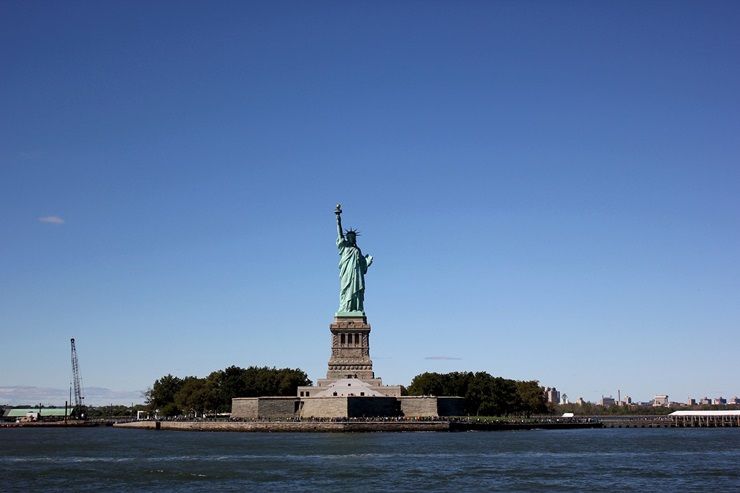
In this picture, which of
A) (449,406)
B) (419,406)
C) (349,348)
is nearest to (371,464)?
(419,406)

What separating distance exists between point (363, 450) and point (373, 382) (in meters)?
29.0

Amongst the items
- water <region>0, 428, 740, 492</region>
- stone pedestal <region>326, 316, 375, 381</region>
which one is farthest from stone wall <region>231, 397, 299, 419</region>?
water <region>0, 428, 740, 492</region>

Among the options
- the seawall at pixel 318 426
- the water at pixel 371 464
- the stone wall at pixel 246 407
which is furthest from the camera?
the stone wall at pixel 246 407

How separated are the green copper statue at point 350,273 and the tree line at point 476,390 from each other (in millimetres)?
15931

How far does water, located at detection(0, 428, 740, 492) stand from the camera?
4006cm

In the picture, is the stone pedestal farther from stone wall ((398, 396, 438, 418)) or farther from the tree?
the tree

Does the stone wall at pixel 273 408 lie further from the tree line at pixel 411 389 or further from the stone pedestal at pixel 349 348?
the tree line at pixel 411 389

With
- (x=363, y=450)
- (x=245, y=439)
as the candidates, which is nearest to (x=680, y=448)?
(x=363, y=450)

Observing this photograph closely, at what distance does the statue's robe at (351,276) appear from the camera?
89.7 metres

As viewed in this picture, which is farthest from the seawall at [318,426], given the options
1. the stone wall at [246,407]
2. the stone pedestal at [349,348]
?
the stone pedestal at [349,348]

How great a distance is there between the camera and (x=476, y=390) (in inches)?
3944

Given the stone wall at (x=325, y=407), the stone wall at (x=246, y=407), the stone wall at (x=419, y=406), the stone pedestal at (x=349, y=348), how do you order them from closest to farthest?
1. the stone wall at (x=325, y=407)
2. the stone wall at (x=419, y=406)
3. the stone wall at (x=246, y=407)
4. the stone pedestal at (x=349, y=348)

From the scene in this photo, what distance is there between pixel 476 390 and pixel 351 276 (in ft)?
Result: 67.1

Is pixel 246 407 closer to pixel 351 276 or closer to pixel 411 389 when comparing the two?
pixel 351 276
